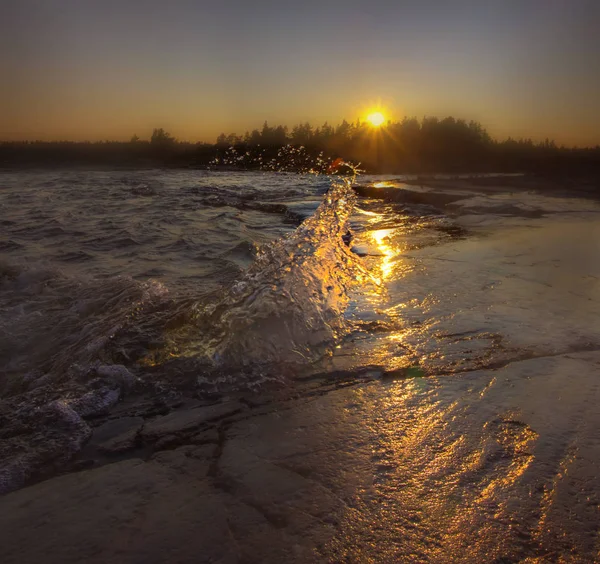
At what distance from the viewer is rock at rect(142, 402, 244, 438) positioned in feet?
4.94

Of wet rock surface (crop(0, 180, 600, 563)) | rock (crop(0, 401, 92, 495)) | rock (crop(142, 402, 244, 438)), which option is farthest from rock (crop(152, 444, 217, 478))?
rock (crop(0, 401, 92, 495))

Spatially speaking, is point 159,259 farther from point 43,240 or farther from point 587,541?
point 587,541

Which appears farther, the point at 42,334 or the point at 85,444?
the point at 42,334

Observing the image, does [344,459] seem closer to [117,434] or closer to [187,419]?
[187,419]

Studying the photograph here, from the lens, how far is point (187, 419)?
1.57 meters

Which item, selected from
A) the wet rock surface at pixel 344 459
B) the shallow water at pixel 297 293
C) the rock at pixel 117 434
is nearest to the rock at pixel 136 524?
the wet rock surface at pixel 344 459

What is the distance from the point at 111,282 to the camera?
3.36 meters

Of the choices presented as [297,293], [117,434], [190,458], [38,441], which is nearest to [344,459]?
[190,458]

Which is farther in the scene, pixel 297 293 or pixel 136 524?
pixel 297 293

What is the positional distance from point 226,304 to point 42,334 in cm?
106

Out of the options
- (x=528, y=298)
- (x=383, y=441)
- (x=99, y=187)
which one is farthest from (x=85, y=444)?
(x=99, y=187)

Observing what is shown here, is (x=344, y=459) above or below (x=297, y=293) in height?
below

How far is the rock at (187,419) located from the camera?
1.51 meters

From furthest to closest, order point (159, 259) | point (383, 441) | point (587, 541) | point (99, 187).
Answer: point (99, 187), point (159, 259), point (383, 441), point (587, 541)
